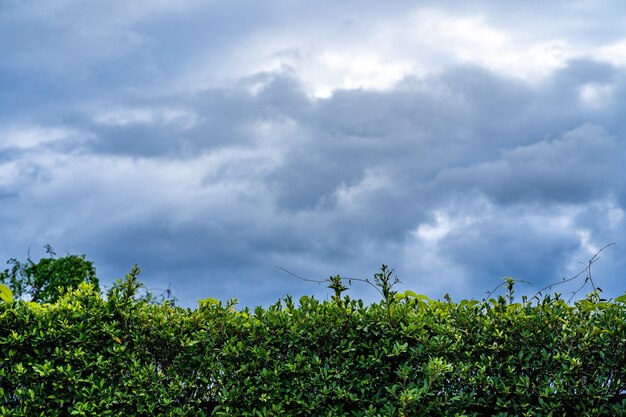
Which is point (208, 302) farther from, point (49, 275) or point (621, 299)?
point (49, 275)

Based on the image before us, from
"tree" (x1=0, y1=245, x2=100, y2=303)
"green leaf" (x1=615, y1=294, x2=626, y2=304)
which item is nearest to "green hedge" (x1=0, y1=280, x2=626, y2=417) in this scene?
"green leaf" (x1=615, y1=294, x2=626, y2=304)

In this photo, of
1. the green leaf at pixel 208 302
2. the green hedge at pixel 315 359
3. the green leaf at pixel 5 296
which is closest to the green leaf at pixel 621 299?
the green hedge at pixel 315 359

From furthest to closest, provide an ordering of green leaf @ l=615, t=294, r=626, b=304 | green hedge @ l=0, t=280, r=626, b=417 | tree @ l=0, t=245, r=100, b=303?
tree @ l=0, t=245, r=100, b=303 → green leaf @ l=615, t=294, r=626, b=304 → green hedge @ l=0, t=280, r=626, b=417

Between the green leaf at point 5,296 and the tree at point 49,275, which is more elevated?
the tree at point 49,275

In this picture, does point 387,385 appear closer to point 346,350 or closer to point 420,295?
point 346,350

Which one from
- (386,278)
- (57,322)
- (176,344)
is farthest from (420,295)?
(57,322)

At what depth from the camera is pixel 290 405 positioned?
5648 millimetres

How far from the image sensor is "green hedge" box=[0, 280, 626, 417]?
18.0 feet

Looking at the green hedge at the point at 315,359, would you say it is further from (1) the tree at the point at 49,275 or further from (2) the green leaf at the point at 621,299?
(1) the tree at the point at 49,275

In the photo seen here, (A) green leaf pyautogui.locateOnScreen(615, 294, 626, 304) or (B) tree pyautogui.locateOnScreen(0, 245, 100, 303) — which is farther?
(B) tree pyautogui.locateOnScreen(0, 245, 100, 303)

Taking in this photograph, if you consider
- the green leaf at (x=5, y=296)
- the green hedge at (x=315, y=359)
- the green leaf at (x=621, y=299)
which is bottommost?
the green hedge at (x=315, y=359)

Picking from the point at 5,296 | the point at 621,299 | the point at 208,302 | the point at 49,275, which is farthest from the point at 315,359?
the point at 49,275

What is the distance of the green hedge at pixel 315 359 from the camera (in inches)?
217

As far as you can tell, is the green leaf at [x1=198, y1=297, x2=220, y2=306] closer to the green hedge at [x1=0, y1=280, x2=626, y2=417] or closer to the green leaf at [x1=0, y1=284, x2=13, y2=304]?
the green hedge at [x1=0, y1=280, x2=626, y2=417]
